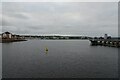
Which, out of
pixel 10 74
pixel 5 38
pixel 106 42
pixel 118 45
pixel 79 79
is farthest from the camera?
pixel 5 38

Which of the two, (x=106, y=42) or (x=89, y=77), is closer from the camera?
(x=89, y=77)

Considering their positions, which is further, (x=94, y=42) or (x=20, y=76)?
(x=94, y=42)

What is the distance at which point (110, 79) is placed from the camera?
75.3ft

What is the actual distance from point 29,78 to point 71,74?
6170 mm

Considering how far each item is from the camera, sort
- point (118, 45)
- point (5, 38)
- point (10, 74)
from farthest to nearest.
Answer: point (5, 38)
point (118, 45)
point (10, 74)

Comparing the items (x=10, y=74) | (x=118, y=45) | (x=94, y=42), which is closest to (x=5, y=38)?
(x=94, y=42)

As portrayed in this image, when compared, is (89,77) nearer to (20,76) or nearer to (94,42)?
(20,76)

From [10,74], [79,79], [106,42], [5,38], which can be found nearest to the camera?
[79,79]

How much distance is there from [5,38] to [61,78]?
168639 mm

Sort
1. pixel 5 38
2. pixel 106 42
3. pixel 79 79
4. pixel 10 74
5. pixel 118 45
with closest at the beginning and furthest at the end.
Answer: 1. pixel 79 79
2. pixel 10 74
3. pixel 118 45
4. pixel 106 42
5. pixel 5 38

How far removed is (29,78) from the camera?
22266 millimetres

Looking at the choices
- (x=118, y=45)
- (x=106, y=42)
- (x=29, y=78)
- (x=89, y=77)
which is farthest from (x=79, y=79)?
(x=106, y=42)

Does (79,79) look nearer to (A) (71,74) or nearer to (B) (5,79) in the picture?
(A) (71,74)

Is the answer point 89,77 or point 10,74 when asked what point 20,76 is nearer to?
point 10,74
